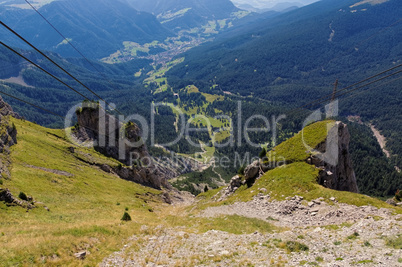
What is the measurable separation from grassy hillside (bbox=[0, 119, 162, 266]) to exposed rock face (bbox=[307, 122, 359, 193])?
119 feet

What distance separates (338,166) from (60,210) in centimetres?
5846

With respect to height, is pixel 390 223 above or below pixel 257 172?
above

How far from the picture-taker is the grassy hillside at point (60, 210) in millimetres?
21500

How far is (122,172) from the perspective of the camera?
84.1 m

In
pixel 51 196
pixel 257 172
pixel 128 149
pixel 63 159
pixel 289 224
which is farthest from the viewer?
pixel 128 149

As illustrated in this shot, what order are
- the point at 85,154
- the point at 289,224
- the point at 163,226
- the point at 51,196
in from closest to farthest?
the point at 289,224 < the point at 163,226 < the point at 51,196 < the point at 85,154

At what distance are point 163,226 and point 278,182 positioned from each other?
24174 mm

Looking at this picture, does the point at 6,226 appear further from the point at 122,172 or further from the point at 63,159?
the point at 122,172

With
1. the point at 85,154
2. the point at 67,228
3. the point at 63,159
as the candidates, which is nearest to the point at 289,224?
the point at 67,228

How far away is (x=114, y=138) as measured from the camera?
9969 centimetres

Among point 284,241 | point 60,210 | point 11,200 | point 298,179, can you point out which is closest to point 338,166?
point 298,179

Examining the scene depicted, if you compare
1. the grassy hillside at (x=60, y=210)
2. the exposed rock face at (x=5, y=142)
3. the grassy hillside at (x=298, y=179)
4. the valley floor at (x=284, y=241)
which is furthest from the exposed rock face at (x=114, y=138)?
the valley floor at (x=284, y=241)

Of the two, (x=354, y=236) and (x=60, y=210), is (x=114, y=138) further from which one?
(x=354, y=236)

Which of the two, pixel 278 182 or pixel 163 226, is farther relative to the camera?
pixel 278 182
